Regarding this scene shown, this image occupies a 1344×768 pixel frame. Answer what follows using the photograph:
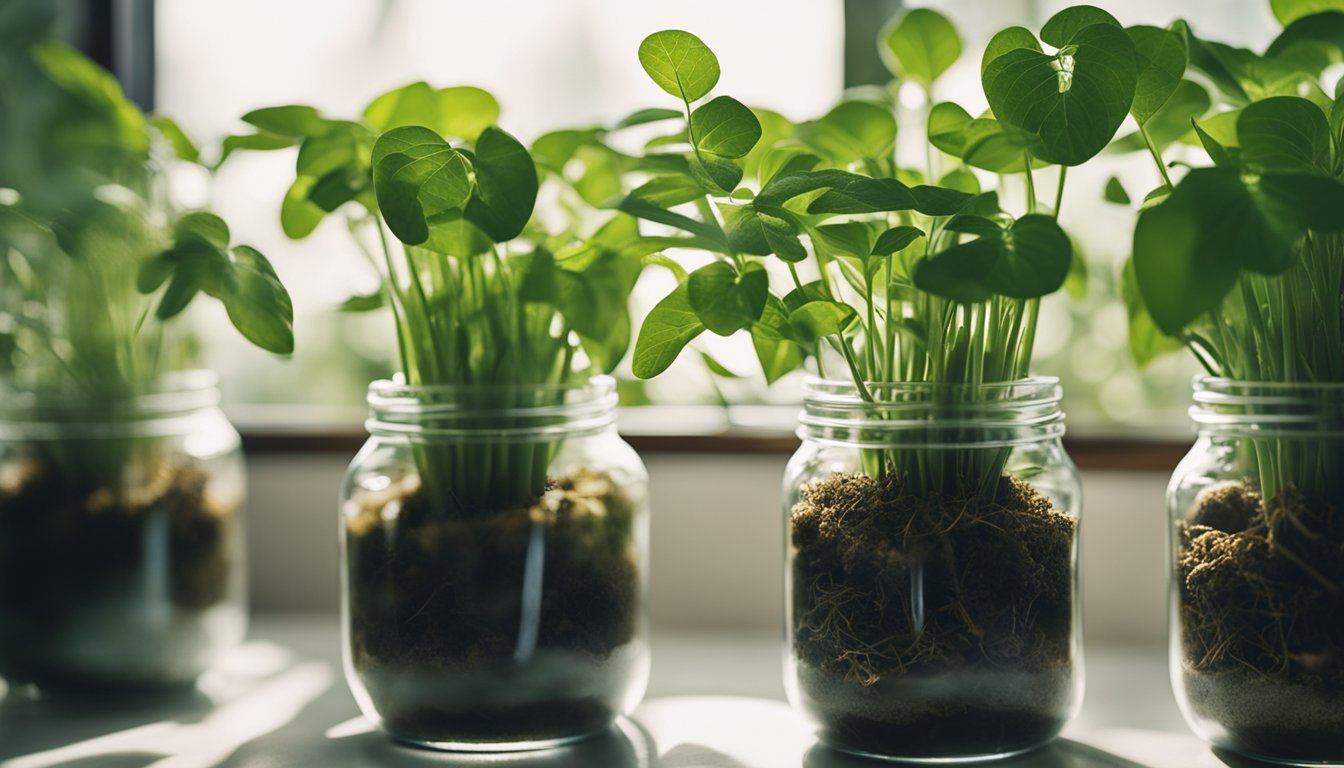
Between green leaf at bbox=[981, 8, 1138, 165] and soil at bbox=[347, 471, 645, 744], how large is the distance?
0.36 meters

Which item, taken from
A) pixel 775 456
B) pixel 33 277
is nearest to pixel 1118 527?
pixel 775 456

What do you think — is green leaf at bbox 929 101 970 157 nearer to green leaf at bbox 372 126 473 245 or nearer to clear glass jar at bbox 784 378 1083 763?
clear glass jar at bbox 784 378 1083 763

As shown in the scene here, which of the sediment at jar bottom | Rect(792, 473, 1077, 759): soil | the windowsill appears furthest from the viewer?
the windowsill

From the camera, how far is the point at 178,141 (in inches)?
33.7

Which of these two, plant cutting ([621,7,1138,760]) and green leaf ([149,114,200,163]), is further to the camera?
green leaf ([149,114,200,163])

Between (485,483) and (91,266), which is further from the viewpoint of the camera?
(91,266)

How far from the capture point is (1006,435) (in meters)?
0.65

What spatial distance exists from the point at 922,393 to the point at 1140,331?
21cm

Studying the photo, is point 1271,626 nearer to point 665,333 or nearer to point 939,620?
point 939,620

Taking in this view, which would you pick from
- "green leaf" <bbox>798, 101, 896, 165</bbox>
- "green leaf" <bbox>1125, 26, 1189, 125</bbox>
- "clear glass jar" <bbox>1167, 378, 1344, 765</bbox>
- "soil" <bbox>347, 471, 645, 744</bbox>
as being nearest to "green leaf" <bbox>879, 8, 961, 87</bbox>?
"green leaf" <bbox>798, 101, 896, 165</bbox>

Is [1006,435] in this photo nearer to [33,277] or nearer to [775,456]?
[775,456]

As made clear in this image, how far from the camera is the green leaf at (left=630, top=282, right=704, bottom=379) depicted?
0.62 metres

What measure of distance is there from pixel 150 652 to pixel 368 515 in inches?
10.3

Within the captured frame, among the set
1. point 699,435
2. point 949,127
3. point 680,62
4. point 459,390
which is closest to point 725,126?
point 680,62
